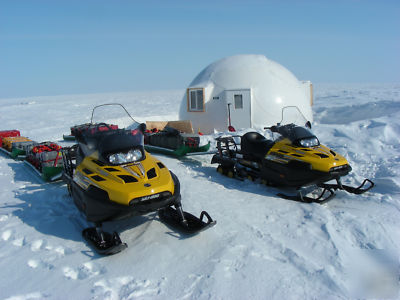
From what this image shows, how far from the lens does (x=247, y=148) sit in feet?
22.0

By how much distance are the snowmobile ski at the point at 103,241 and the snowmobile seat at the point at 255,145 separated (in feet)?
11.6

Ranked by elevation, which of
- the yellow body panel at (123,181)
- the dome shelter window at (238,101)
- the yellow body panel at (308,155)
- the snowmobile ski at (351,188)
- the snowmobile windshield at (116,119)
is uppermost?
the dome shelter window at (238,101)

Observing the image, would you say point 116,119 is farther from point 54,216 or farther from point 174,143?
point 54,216

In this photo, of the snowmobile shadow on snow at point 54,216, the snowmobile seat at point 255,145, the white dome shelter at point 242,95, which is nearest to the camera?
the snowmobile shadow on snow at point 54,216

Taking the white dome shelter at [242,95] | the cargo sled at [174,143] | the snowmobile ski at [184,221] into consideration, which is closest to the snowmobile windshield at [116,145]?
the snowmobile ski at [184,221]

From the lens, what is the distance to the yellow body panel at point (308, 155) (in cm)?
514

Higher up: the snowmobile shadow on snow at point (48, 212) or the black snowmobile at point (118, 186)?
the black snowmobile at point (118, 186)

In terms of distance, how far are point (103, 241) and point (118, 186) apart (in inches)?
25.8

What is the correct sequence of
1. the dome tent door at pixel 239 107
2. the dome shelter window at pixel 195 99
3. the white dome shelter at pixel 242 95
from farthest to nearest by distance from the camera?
the dome shelter window at pixel 195 99 → the white dome shelter at pixel 242 95 → the dome tent door at pixel 239 107

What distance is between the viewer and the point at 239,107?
42.5 feet

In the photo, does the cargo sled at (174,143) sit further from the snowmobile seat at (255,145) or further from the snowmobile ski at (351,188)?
the snowmobile ski at (351,188)

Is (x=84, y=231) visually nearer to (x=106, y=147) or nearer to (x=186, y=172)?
(x=106, y=147)

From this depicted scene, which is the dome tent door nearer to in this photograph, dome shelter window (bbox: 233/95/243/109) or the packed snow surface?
dome shelter window (bbox: 233/95/243/109)

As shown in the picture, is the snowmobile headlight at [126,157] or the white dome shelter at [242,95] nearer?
the snowmobile headlight at [126,157]
